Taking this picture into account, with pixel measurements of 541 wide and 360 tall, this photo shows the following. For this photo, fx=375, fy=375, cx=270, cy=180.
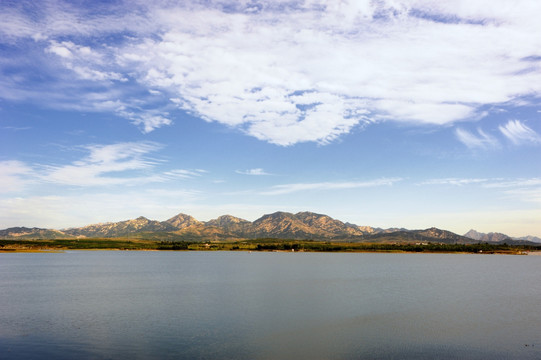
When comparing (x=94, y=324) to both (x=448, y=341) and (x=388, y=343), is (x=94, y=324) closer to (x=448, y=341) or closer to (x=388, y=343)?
(x=388, y=343)

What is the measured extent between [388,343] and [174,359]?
29.5 meters

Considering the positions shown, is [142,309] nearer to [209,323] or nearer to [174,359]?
[209,323]

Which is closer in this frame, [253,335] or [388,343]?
[388,343]

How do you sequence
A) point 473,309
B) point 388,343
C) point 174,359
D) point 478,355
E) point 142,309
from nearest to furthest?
point 174,359 → point 478,355 → point 388,343 → point 142,309 → point 473,309

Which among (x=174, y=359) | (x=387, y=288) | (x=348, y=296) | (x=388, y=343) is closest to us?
(x=174, y=359)

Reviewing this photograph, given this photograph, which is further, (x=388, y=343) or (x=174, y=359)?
(x=388, y=343)

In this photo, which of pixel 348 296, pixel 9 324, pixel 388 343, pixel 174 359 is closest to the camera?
pixel 174 359

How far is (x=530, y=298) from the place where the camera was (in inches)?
3875

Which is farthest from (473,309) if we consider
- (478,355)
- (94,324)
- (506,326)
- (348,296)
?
(94,324)

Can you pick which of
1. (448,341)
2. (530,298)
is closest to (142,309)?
(448,341)

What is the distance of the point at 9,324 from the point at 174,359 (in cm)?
3533

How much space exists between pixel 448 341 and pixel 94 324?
183ft

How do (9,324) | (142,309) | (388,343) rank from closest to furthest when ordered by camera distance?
(388,343)
(9,324)
(142,309)

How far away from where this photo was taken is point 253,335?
56.8 metres
